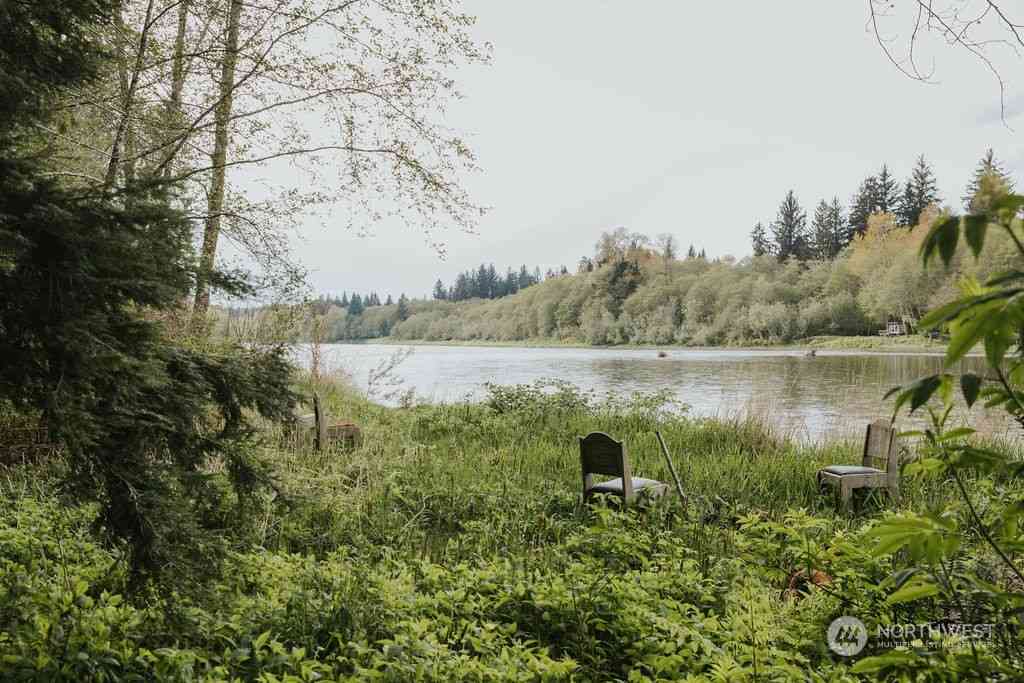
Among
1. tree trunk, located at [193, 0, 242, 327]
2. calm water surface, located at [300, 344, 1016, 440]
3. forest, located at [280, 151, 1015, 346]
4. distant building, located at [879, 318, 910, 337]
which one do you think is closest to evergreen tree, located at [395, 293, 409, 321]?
forest, located at [280, 151, 1015, 346]

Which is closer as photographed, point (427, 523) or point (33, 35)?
point (33, 35)

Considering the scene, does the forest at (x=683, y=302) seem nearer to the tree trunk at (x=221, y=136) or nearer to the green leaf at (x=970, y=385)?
the tree trunk at (x=221, y=136)

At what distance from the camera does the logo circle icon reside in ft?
8.25

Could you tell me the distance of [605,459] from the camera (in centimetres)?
502

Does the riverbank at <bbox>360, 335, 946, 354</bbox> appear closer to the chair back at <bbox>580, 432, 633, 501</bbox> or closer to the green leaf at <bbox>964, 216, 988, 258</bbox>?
the chair back at <bbox>580, 432, 633, 501</bbox>

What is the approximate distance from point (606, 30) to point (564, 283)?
40.9m

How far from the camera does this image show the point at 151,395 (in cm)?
248

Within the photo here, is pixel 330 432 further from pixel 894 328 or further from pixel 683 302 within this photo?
pixel 683 302

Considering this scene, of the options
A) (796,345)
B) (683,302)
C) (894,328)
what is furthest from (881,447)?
(683,302)

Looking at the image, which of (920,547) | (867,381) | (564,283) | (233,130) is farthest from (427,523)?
(564,283)

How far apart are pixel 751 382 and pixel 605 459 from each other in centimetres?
1638

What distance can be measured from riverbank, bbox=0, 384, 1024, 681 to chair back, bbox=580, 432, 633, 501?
0.90ft

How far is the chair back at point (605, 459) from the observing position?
4.83 metres

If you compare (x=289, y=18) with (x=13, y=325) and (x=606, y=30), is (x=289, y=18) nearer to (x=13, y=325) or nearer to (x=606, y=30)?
(x=606, y=30)
